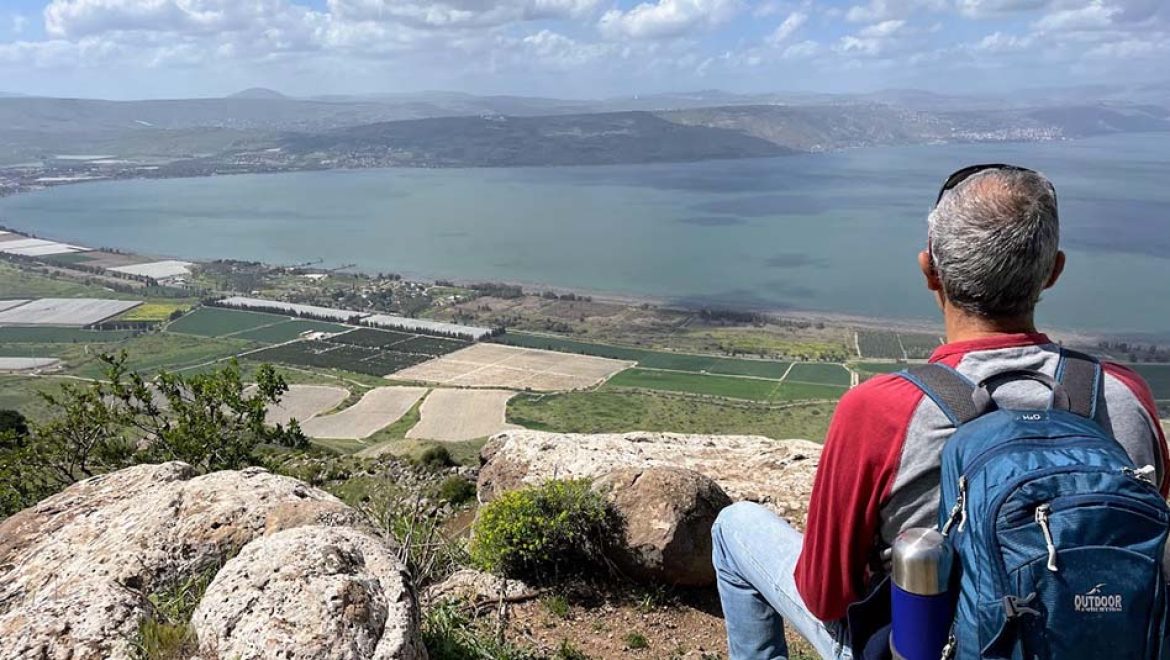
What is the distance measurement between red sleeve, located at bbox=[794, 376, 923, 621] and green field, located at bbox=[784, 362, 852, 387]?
41986 mm

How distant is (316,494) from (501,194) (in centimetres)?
14340

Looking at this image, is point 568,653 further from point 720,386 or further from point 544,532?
point 720,386

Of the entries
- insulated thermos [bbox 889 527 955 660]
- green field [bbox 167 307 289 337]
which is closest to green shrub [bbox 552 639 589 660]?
insulated thermos [bbox 889 527 955 660]

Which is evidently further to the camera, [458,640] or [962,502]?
[458,640]

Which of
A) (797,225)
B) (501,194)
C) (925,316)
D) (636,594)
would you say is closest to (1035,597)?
(636,594)

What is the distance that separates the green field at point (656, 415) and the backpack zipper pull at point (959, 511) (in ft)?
105

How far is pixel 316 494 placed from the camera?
570 centimetres

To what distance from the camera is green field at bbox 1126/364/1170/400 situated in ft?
125

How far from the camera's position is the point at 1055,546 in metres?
1.71

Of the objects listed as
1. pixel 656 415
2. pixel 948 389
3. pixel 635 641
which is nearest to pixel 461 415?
pixel 656 415

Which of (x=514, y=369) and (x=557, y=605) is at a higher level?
(x=557, y=605)

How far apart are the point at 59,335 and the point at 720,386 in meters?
47.4

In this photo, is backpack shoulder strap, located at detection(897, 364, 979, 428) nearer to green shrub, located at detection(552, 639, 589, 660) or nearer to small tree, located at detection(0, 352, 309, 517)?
green shrub, located at detection(552, 639, 589, 660)

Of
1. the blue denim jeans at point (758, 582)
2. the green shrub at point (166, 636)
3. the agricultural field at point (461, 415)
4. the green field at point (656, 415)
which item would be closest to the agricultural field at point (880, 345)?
the green field at point (656, 415)
